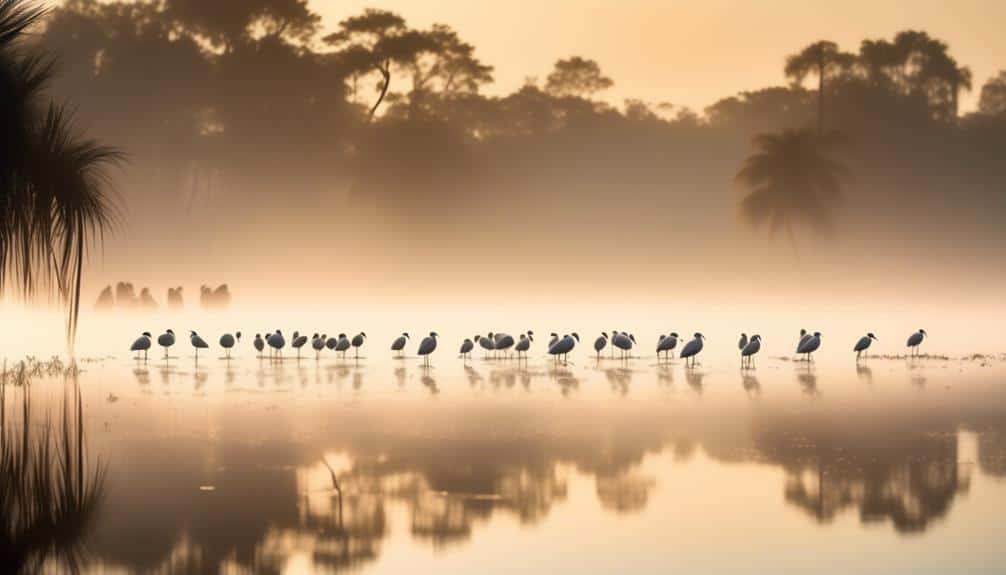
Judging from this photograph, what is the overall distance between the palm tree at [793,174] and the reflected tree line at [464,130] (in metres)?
0.12

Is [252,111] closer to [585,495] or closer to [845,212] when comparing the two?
[845,212]

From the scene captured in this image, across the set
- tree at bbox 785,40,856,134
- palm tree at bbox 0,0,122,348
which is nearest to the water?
palm tree at bbox 0,0,122,348

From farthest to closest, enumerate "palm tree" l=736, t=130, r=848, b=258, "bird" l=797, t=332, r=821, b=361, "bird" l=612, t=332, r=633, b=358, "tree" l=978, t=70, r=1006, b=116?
1. "tree" l=978, t=70, r=1006, b=116
2. "palm tree" l=736, t=130, r=848, b=258
3. "bird" l=612, t=332, r=633, b=358
4. "bird" l=797, t=332, r=821, b=361

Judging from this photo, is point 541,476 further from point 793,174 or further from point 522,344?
point 793,174

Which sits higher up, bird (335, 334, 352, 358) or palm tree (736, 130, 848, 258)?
palm tree (736, 130, 848, 258)

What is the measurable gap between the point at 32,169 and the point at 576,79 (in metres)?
68.6

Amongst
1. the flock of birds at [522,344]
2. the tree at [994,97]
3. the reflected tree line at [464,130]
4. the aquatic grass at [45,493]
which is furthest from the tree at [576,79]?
the aquatic grass at [45,493]

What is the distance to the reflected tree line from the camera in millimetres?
78375

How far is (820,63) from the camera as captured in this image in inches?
3391

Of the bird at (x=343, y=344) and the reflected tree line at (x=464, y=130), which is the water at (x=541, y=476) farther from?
the reflected tree line at (x=464, y=130)

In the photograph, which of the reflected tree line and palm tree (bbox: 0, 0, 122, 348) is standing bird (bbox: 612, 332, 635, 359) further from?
Result: the reflected tree line

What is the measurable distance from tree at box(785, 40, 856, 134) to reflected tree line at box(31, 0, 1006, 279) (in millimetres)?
137

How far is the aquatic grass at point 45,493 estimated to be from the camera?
10086mm

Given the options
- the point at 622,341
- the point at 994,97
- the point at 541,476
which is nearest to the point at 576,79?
the point at 994,97
